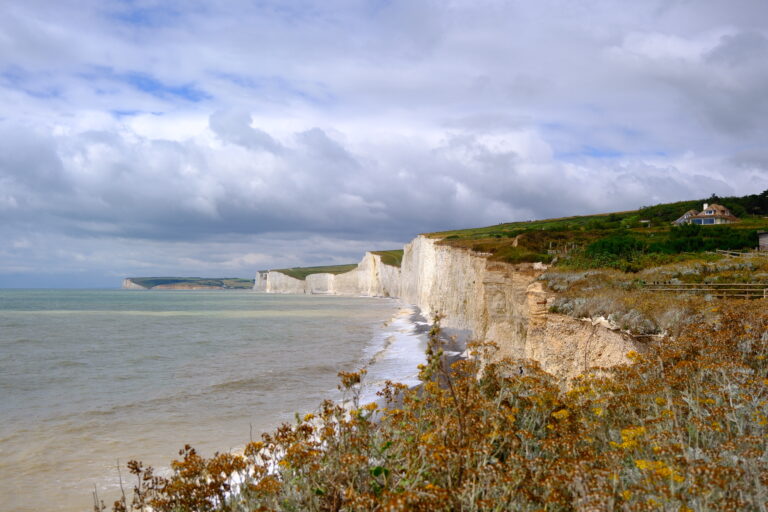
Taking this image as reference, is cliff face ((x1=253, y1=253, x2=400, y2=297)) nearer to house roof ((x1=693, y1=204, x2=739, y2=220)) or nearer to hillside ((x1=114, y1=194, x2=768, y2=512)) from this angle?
house roof ((x1=693, y1=204, x2=739, y2=220))

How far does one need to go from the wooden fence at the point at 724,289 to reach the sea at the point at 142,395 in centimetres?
874

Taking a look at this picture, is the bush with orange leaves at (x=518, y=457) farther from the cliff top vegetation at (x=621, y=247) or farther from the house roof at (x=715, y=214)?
the house roof at (x=715, y=214)

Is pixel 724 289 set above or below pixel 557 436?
above

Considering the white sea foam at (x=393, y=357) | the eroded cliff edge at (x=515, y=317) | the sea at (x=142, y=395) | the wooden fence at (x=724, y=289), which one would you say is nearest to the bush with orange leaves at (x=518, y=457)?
the sea at (x=142, y=395)

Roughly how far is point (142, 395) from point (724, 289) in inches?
690

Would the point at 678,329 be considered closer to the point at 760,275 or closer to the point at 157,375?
the point at 760,275

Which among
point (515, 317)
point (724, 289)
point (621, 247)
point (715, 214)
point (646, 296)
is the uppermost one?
point (715, 214)

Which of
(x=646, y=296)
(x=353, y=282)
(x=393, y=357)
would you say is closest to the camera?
(x=646, y=296)

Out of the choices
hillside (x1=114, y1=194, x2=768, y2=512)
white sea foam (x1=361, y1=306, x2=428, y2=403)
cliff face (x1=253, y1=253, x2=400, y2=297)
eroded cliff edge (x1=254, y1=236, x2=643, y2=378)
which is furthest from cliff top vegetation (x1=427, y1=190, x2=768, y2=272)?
cliff face (x1=253, y1=253, x2=400, y2=297)

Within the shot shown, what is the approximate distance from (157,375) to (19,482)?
10754 millimetres

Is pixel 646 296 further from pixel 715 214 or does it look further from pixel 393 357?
pixel 715 214

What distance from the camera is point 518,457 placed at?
3.68 metres

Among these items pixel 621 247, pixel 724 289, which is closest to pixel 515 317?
pixel 724 289

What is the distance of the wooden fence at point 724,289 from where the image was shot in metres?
12.4
